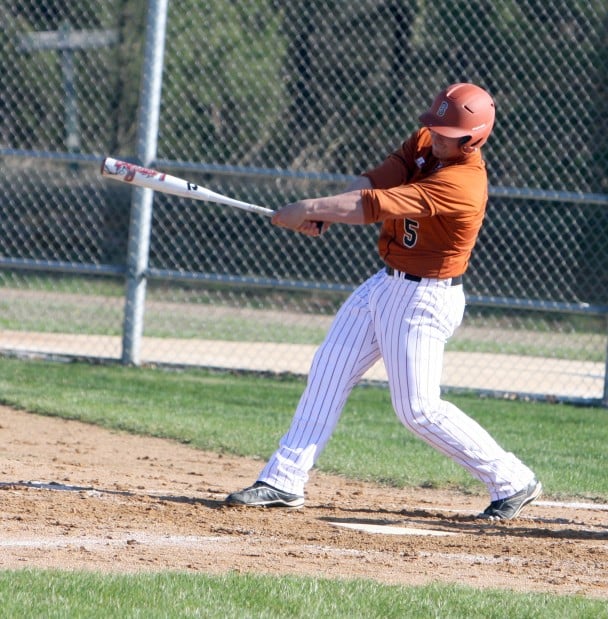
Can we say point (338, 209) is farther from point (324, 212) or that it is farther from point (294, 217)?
point (294, 217)

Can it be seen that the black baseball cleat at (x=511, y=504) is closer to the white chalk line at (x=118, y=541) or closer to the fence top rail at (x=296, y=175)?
the white chalk line at (x=118, y=541)

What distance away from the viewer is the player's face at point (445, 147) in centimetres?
472

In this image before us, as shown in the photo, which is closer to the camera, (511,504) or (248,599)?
(248,599)

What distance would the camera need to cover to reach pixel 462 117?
15.4 feet

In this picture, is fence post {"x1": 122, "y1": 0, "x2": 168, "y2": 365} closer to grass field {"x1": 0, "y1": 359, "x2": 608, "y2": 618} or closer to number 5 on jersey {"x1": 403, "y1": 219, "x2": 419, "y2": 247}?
grass field {"x1": 0, "y1": 359, "x2": 608, "y2": 618}

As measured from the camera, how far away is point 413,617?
3396 millimetres

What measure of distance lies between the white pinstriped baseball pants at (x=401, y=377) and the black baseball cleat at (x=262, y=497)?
28mm

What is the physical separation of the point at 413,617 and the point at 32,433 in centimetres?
400

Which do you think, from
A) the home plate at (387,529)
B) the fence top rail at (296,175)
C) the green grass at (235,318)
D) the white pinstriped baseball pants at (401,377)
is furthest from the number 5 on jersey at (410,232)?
the green grass at (235,318)

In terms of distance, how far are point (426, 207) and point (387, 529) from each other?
4.42 feet

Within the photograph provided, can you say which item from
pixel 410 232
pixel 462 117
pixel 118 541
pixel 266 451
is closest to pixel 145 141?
pixel 266 451

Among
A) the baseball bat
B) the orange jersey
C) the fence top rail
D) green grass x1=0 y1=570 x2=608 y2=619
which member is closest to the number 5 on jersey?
the orange jersey

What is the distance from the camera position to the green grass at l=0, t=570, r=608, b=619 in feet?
11.0

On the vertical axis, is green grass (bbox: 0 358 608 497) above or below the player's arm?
below
